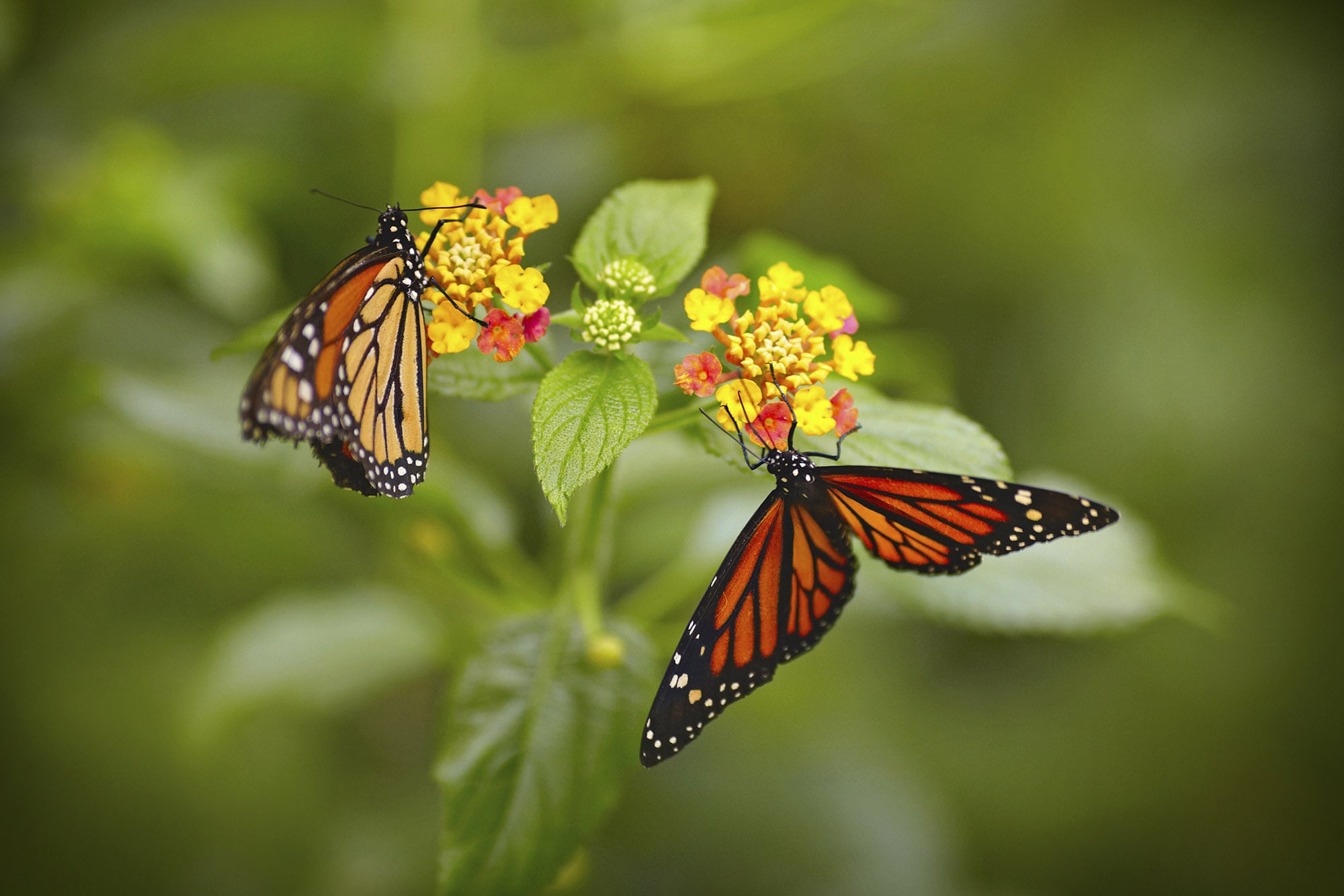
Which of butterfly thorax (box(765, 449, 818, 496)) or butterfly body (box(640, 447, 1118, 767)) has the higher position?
butterfly thorax (box(765, 449, 818, 496))

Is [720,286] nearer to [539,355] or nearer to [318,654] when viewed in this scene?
[539,355]

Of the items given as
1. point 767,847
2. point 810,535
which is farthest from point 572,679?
point 767,847

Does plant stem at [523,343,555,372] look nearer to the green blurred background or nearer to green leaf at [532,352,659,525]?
green leaf at [532,352,659,525]

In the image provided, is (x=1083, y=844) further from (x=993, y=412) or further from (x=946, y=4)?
(x=946, y=4)

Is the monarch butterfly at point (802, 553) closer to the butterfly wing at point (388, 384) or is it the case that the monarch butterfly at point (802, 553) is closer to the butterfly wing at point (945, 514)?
the butterfly wing at point (945, 514)

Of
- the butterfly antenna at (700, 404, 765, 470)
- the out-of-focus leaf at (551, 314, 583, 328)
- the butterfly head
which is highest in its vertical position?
the out-of-focus leaf at (551, 314, 583, 328)

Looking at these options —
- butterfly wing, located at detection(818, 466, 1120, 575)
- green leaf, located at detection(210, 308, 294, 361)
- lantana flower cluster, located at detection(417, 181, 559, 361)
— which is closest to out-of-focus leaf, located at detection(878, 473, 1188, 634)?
butterfly wing, located at detection(818, 466, 1120, 575)

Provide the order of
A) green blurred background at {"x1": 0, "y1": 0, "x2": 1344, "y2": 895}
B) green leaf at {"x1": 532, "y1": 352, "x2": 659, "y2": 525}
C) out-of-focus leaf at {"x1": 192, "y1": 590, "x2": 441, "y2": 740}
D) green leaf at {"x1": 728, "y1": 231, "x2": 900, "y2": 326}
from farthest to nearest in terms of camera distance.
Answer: green blurred background at {"x1": 0, "y1": 0, "x2": 1344, "y2": 895}
out-of-focus leaf at {"x1": 192, "y1": 590, "x2": 441, "y2": 740}
green leaf at {"x1": 728, "y1": 231, "x2": 900, "y2": 326}
green leaf at {"x1": 532, "y1": 352, "x2": 659, "y2": 525}
